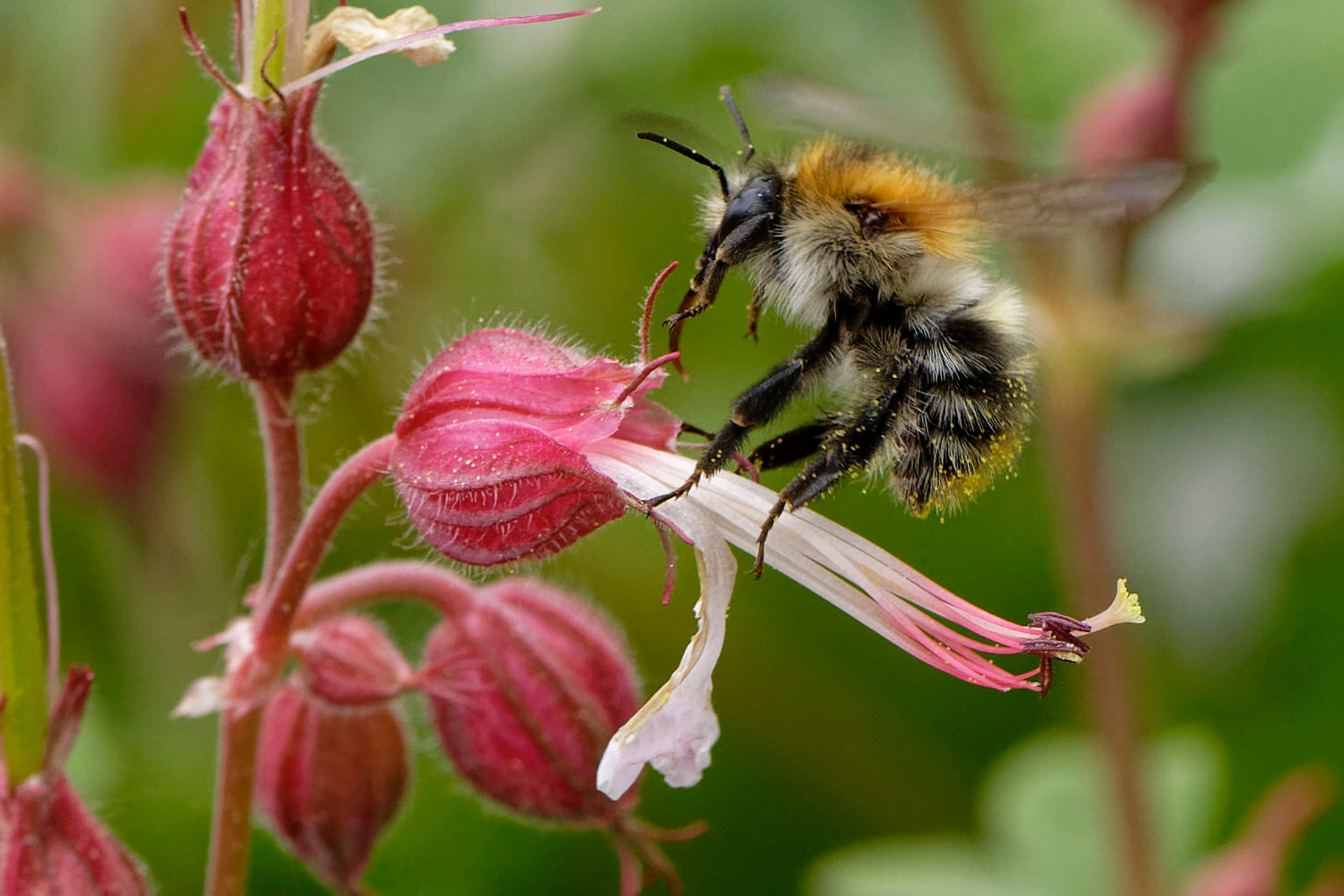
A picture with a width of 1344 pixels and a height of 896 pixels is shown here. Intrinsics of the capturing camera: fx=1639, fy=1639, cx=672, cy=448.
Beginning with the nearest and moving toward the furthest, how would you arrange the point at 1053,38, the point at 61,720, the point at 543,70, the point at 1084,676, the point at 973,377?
the point at 61,720
the point at 973,377
the point at 1084,676
the point at 543,70
the point at 1053,38

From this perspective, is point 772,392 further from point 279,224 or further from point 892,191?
point 279,224

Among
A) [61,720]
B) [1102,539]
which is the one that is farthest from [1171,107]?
[61,720]

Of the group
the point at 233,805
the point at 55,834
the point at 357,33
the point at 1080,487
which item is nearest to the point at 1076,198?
the point at 357,33

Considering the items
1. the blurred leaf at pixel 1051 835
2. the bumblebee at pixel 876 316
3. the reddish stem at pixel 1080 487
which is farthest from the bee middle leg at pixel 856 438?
the blurred leaf at pixel 1051 835

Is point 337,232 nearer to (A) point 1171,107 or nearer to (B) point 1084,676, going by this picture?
(A) point 1171,107

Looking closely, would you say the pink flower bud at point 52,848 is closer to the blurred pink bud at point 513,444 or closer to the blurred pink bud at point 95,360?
the blurred pink bud at point 513,444

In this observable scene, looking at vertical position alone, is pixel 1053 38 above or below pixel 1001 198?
above
